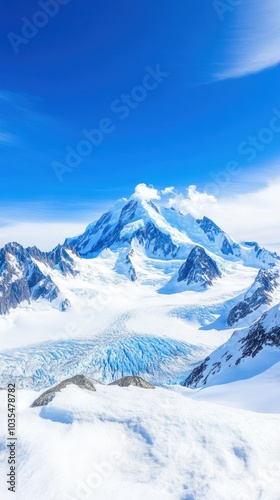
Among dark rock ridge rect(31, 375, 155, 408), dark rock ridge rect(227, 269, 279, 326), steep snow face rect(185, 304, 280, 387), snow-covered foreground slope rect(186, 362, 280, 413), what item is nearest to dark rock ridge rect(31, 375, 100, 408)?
dark rock ridge rect(31, 375, 155, 408)

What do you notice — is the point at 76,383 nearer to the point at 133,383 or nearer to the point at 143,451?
the point at 133,383

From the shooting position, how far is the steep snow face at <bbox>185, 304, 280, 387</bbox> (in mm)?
43406

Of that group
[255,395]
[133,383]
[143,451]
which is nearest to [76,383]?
[133,383]

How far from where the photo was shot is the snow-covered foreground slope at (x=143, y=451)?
379 inches

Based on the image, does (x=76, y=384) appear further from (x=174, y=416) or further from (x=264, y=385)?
(x=264, y=385)

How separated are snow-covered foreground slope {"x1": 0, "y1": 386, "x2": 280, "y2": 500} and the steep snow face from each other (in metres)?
30.0

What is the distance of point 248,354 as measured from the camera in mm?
49750

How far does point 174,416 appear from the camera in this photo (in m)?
13.3

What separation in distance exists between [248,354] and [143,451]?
42.4m

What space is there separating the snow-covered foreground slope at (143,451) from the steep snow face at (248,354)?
30.0m

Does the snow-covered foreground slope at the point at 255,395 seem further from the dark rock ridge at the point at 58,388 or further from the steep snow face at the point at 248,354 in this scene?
the dark rock ridge at the point at 58,388

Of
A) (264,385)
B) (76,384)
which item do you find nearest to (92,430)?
(76,384)

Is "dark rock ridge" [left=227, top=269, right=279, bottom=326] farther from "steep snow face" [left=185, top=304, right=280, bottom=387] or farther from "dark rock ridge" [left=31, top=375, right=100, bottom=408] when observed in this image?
"dark rock ridge" [left=31, top=375, right=100, bottom=408]

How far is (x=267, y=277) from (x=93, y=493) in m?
204
